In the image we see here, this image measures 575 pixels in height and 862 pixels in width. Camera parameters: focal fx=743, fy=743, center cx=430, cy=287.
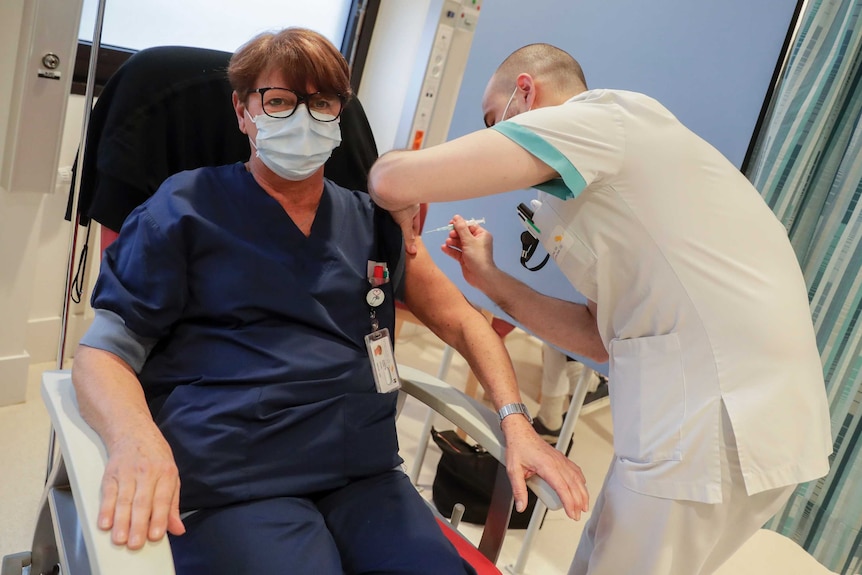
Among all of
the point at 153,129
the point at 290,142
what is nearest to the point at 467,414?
the point at 290,142

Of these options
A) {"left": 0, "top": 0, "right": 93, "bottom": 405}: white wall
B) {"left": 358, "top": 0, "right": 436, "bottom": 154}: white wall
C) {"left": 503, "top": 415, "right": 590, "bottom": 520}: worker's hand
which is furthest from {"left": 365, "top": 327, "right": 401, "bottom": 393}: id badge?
{"left": 358, "top": 0, "right": 436, "bottom": 154}: white wall

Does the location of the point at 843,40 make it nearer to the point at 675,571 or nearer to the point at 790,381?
the point at 790,381

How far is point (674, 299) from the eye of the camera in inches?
49.9

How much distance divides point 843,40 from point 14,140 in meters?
2.17

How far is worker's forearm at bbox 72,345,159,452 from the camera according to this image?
108cm

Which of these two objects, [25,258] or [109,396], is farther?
[25,258]

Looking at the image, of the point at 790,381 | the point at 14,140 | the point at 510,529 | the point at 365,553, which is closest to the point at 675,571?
the point at 790,381

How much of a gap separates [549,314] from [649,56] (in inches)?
28.6

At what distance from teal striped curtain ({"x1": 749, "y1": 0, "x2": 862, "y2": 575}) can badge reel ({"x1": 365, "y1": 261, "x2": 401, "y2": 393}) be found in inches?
39.1

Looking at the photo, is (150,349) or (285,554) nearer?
(285,554)

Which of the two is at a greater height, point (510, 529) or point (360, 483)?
point (360, 483)

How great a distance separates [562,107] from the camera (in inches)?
47.5

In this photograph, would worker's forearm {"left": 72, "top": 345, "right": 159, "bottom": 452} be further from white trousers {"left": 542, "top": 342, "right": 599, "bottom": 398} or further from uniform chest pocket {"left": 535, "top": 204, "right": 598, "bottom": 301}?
white trousers {"left": 542, "top": 342, "right": 599, "bottom": 398}

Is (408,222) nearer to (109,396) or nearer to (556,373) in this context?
(109,396)
